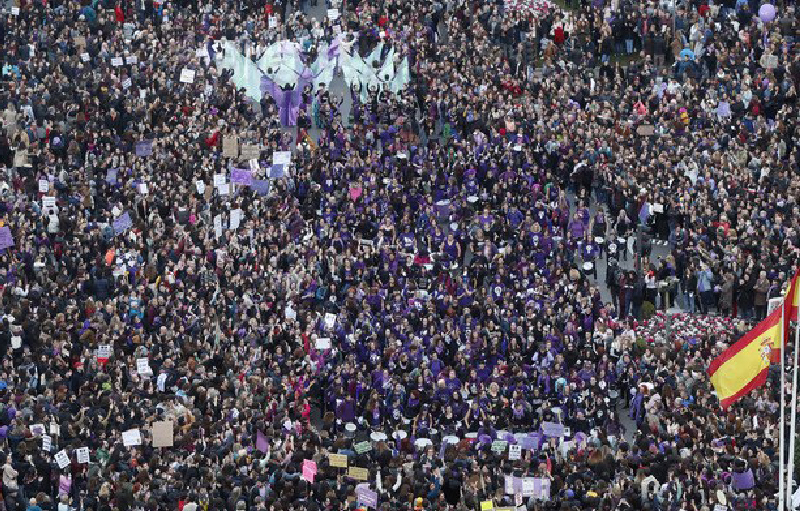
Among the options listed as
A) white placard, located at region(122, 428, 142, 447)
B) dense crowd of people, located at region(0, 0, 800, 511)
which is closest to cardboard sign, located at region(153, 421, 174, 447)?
dense crowd of people, located at region(0, 0, 800, 511)

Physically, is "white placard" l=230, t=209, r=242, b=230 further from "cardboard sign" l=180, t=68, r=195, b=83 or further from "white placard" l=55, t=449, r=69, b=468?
"white placard" l=55, t=449, r=69, b=468

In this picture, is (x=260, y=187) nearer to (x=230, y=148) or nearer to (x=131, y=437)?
(x=230, y=148)

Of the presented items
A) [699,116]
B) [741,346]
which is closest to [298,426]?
[741,346]

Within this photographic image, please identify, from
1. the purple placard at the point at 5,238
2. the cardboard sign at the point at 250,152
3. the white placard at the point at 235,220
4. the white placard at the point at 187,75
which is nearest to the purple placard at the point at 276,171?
the cardboard sign at the point at 250,152

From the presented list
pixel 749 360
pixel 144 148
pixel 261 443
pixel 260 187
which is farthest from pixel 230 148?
pixel 749 360

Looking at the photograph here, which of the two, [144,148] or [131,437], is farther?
[144,148]

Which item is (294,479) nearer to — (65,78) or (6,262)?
(6,262)
